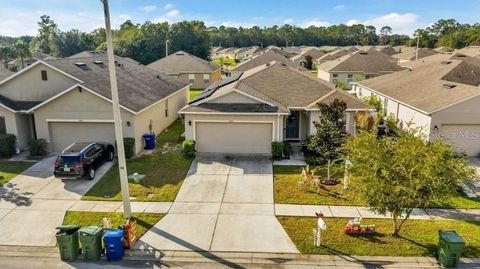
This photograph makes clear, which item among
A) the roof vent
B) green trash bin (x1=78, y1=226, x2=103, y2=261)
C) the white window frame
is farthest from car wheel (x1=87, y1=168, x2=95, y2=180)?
the white window frame

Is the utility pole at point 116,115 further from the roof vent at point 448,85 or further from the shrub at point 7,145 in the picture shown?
the roof vent at point 448,85

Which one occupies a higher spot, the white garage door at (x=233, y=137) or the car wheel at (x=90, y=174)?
the white garage door at (x=233, y=137)

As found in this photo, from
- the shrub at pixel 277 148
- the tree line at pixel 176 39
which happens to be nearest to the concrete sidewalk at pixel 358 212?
the shrub at pixel 277 148

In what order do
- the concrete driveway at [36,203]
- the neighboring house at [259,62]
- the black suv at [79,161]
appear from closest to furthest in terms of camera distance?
the concrete driveway at [36,203] → the black suv at [79,161] → the neighboring house at [259,62]

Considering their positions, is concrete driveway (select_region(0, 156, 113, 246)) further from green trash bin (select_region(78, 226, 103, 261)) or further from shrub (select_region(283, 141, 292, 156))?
shrub (select_region(283, 141, 292, 156))

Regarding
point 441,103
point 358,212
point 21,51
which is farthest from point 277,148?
point 21,51

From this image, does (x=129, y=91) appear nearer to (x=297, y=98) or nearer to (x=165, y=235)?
(x=297, y=98)

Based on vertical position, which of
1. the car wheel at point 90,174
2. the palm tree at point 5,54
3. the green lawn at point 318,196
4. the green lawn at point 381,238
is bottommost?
the green lawn at point 381,238

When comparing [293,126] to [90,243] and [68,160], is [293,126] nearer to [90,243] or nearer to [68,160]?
[68,160]
